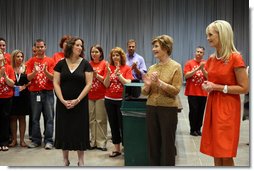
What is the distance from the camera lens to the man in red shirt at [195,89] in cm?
425

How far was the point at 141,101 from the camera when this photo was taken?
2943 mm

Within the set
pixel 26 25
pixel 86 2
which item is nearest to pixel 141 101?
pixel 86 2

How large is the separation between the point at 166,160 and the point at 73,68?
99cm

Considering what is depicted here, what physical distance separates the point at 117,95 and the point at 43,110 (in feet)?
3.01

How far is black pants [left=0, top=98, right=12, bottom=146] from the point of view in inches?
148

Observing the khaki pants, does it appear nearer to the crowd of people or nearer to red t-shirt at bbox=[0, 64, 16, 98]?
the crowd of people

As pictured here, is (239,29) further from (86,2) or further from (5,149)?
→ (5,149)

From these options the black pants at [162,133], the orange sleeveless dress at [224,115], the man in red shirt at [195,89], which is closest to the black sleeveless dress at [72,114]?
the black pants at [162,133]

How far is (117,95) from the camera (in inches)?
139

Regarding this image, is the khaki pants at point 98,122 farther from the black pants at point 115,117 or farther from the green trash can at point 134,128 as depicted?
the green trash can at point 134,128

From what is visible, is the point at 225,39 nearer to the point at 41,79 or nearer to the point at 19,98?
the point at 41,79

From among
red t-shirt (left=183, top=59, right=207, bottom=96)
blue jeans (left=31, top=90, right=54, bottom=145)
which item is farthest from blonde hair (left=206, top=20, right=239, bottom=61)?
blue jeans (left=31, top=90, right=54, bottom=145)

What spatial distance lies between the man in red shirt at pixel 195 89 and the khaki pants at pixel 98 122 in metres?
1.10

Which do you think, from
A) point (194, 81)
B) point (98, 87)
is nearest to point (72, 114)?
point (98, 87)
